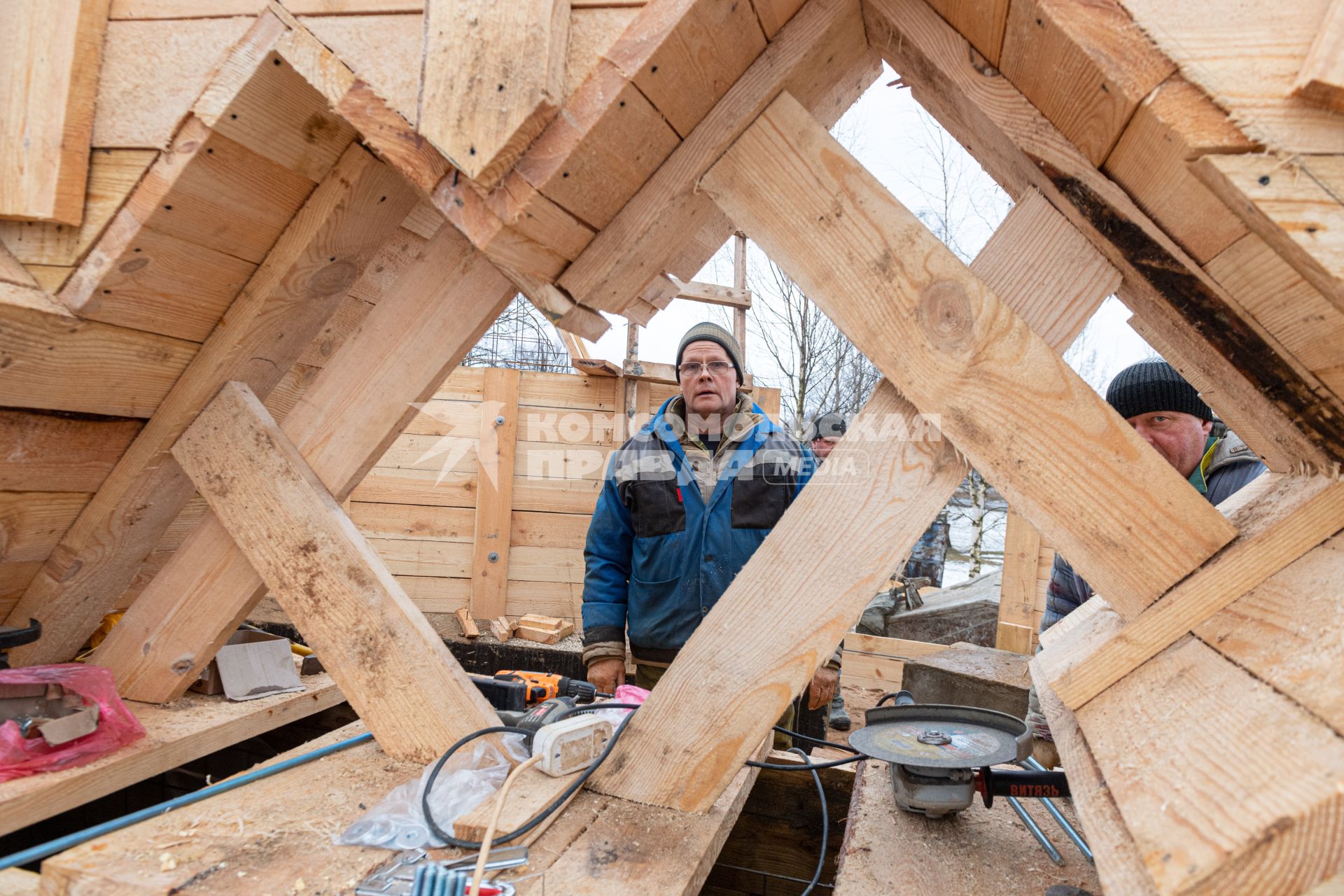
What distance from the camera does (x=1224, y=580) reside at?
1.00m

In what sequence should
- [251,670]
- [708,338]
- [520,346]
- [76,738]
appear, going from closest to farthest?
1. [76,738]
2. [251,670]
3. [708,338]
4. [520,346]

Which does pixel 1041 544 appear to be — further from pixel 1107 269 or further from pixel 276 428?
pixel 276 428

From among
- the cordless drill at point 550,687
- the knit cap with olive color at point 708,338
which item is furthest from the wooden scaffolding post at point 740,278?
the cordless drill at point 550,687

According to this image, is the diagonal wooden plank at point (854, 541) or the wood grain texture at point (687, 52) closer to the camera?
the wood grain texture at point (687, 52)

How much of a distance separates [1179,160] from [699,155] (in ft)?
2.31

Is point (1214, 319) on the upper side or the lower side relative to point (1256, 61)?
lower

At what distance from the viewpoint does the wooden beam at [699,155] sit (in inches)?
48.1

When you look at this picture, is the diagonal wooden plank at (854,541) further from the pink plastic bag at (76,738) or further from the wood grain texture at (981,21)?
the pink plastic bag at (76,738)

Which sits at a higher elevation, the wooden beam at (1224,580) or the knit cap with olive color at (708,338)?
the knit cap with olive color at (708,338)

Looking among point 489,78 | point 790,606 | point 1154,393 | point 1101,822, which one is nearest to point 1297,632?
point 1101,822

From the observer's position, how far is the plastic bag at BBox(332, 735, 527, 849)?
1.28 metres

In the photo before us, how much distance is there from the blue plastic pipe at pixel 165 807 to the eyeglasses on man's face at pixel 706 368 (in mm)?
1909

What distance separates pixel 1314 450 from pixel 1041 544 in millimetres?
5098

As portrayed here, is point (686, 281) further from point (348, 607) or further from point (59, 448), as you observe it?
point (59, 448)
